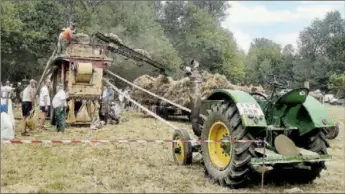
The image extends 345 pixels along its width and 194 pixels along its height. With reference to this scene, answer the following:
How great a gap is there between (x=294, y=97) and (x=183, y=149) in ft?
7.48

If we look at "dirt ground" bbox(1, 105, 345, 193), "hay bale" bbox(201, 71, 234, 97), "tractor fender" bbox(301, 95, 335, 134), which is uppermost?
"hay bale" bbox(201, 71, 234, 97)

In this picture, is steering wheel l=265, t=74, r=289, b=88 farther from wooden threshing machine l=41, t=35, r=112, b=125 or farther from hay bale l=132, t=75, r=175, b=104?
hay bale l=132, t=75, r=175, b=104

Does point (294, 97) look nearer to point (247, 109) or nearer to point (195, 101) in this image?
point (247, 109)

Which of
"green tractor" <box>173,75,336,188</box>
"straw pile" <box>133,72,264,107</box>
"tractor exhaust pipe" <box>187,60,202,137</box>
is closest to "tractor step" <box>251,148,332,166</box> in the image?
"green tractor" <box>173,75,336,188</box>

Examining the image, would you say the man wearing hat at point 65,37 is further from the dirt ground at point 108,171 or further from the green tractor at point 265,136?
the green tractor at point 265,136

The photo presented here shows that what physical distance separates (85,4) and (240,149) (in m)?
36.8

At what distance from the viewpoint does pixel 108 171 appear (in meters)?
7.34

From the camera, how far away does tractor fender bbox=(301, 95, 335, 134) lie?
22.1ft

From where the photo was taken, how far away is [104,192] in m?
5.90

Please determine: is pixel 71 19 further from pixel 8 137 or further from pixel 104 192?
pixel 104 192

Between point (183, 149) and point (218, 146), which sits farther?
point (183, 149)

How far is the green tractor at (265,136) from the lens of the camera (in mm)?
6309

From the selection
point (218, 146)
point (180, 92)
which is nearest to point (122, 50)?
point (180, 92)

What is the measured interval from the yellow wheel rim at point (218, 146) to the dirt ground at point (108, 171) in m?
0.37
